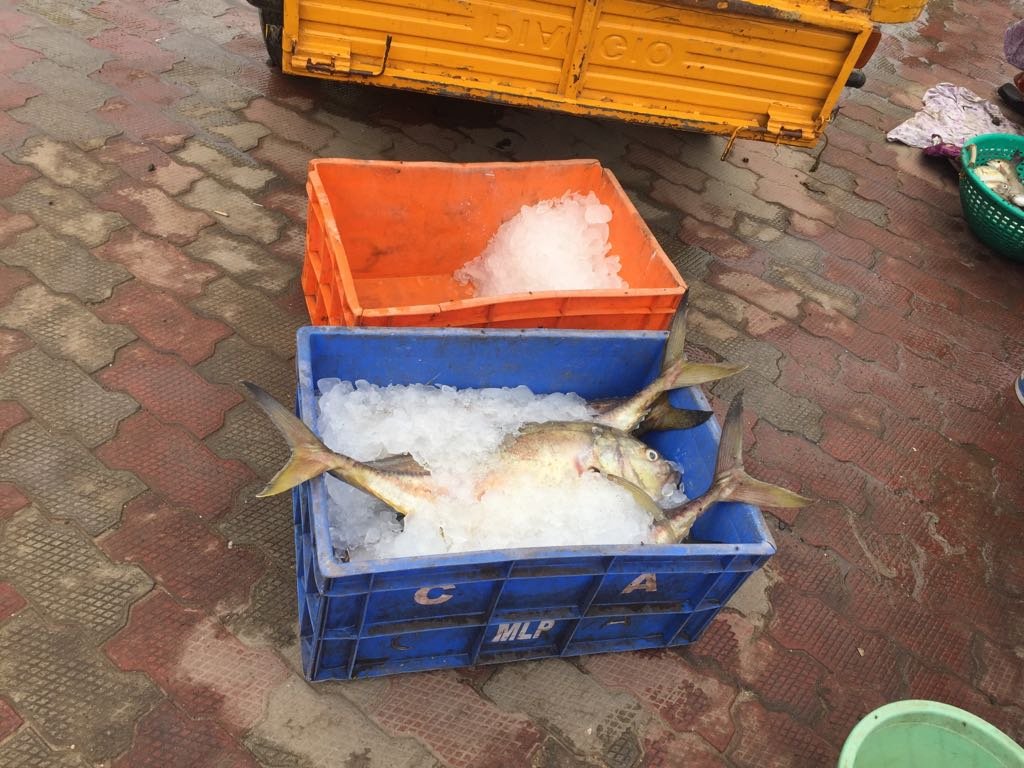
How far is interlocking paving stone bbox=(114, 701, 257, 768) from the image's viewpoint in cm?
231

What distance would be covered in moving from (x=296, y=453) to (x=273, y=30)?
155 inches

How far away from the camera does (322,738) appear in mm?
2436

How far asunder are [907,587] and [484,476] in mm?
2030

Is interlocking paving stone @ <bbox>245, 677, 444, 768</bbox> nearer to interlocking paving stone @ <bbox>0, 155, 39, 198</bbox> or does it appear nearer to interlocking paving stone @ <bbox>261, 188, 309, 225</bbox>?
interlocking paving stone @ <bbox>261, 188, 309, 225</bbox>

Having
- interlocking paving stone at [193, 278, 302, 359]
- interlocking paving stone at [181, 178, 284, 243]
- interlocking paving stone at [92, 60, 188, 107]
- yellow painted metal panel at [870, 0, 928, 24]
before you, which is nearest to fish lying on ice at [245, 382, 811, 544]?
interlocking paving stone at [193, 278, 302, 359]

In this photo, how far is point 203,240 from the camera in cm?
410

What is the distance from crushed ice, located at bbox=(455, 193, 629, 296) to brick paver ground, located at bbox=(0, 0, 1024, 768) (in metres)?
0.88

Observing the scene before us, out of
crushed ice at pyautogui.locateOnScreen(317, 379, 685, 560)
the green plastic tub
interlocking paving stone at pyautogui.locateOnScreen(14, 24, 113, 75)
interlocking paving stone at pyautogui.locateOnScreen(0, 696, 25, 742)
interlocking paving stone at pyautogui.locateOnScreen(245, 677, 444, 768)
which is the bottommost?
interlocking paving stone at pyautogui.locateOnScreen(0, 696, 25, 742)

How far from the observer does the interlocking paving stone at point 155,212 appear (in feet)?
13.4

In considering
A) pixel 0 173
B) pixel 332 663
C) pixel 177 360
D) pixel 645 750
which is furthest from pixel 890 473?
pixel 0 173

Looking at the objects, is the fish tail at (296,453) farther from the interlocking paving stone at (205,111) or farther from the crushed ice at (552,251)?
the interlocking paving stone at (205,111)

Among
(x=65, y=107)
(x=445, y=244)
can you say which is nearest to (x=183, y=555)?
(x=445, y=244)

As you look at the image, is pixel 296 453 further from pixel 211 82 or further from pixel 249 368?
pixel 211 82

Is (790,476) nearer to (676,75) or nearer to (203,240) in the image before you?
(676,75)
